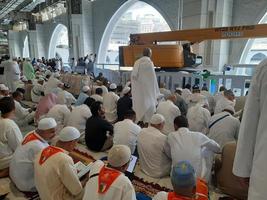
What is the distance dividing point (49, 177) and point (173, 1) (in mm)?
10661

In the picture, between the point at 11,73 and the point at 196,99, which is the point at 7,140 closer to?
the point at 196,99

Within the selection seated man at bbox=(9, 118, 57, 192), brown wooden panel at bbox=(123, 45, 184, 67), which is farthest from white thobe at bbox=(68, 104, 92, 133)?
brown wooden panel at bbox=(123, 45, 184, 67)

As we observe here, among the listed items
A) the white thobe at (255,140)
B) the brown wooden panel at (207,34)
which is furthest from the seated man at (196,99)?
the white thobe at (255,140)

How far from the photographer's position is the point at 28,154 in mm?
2768

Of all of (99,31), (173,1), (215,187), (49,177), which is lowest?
(215,187)

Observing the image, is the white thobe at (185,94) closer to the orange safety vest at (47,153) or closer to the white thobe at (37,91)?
the orange safety vest at (47,153)

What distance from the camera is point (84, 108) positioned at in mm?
4676

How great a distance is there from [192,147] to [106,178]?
141 centimetres

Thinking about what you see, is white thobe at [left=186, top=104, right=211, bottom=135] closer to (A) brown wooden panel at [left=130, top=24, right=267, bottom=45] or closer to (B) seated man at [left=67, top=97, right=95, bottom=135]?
(B) seated man at [left=67, top=97, right=95, bottom=135]

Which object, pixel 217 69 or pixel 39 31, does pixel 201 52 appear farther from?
pixel 39 31

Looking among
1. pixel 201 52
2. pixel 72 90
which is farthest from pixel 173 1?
pixel 72 90

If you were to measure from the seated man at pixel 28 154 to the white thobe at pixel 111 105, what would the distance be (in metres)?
2.94

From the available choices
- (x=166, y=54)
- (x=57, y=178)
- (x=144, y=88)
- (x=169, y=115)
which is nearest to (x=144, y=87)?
(x=144, y=88)

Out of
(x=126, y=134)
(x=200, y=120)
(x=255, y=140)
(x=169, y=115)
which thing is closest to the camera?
(x=255, y=140)
